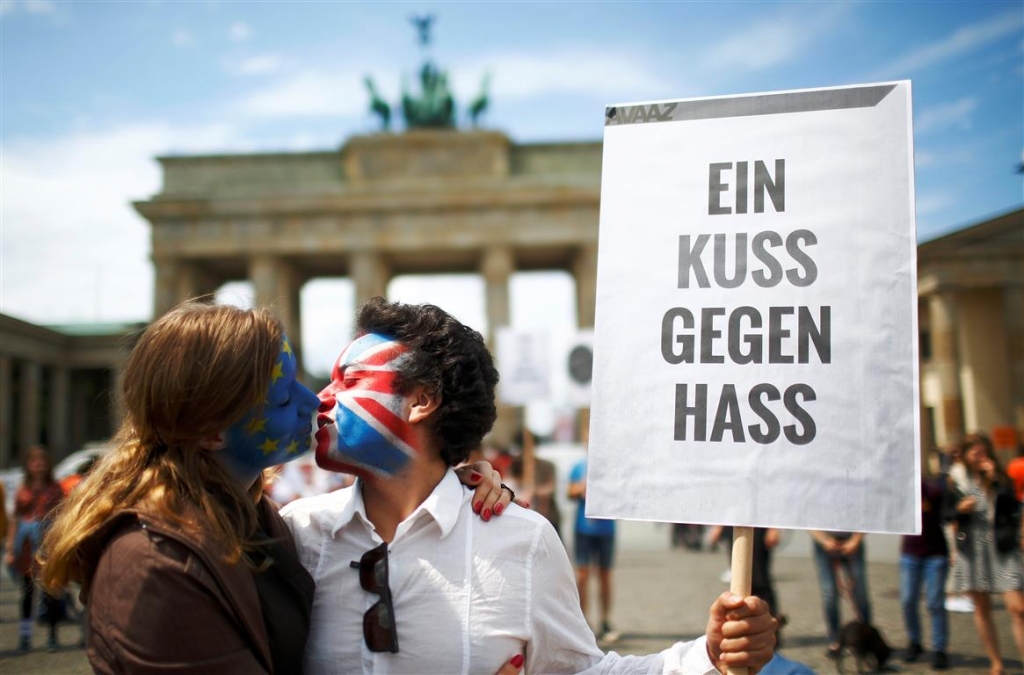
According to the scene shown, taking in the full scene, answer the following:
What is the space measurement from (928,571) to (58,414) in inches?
802

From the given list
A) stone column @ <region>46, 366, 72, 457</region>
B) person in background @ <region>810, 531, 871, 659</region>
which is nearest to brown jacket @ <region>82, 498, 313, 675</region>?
person in background @ <region>810, 531, 871, 659</region>

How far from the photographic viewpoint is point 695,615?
8.99 m

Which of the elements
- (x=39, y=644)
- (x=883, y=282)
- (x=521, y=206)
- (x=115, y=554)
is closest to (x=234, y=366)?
(x=115, y=554)

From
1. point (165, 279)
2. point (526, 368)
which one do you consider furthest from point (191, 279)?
point (526, 368)

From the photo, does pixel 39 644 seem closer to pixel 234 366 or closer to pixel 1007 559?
pixel 234 366

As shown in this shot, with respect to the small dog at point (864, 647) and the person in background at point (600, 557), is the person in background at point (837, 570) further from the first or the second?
the person in background at point (600, 557)

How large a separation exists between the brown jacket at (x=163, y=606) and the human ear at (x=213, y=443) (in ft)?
0.72

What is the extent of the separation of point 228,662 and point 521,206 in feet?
124

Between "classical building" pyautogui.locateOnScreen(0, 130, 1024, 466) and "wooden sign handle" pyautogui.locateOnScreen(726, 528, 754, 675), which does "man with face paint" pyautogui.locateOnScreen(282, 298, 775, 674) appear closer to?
"wooden sign handle" pyautogui.locateOnScreen(726, 528, 754, 675)

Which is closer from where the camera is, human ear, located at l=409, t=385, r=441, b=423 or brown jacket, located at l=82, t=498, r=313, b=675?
brown jacket, located at l=82, t=498, r=313, b=675

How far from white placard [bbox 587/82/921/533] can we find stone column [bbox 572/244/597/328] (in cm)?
3516

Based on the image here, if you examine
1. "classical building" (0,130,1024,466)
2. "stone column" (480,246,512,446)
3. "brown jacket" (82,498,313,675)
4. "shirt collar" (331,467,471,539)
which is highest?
"classical building" (0,130,1024,466)

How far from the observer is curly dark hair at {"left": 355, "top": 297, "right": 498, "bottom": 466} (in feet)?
7.20

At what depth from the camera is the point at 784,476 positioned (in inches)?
77.6
